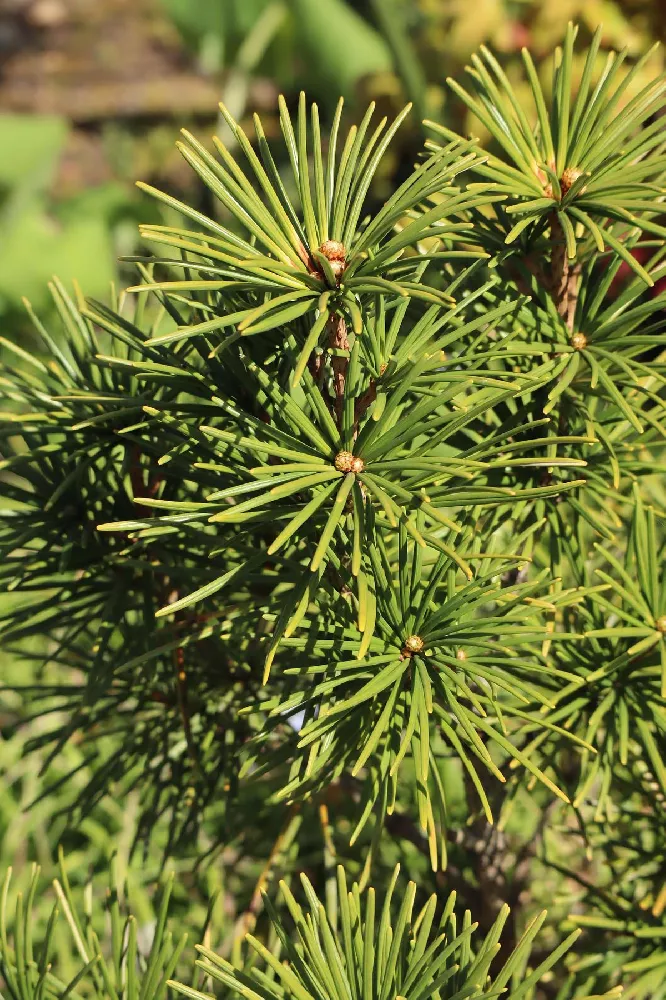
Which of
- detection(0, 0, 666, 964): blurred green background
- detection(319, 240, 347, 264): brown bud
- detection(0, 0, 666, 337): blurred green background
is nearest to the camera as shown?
detection(319, 240, 347, 264): brown bud

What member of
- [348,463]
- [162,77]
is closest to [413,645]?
[348,463]

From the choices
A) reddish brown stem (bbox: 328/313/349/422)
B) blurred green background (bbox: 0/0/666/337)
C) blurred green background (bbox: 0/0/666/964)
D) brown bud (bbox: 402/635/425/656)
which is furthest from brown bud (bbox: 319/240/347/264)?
blurred green background (bbox: 0/0/666/337)

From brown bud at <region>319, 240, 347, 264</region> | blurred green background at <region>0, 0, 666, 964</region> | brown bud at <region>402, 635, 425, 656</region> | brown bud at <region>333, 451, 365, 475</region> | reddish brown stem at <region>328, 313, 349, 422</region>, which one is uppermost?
blurred green background at <region>0, 0, 666, 964</region>

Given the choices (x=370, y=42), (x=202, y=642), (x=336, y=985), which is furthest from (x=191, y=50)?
(x=336, y=985)

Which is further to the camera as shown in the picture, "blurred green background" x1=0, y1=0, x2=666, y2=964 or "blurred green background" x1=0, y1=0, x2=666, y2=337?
"blurred green background" x1=0, y1=0, x2=666, y2=337

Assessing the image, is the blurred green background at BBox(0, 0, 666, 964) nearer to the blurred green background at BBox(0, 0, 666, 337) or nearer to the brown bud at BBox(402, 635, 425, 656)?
the blurred green background at BBox(0, 0, 666, 337)

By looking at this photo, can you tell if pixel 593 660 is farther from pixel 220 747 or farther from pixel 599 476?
pixel 220 747

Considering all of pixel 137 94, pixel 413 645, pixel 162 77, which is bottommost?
pixel 413 645

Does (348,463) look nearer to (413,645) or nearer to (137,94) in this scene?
(413,645)
